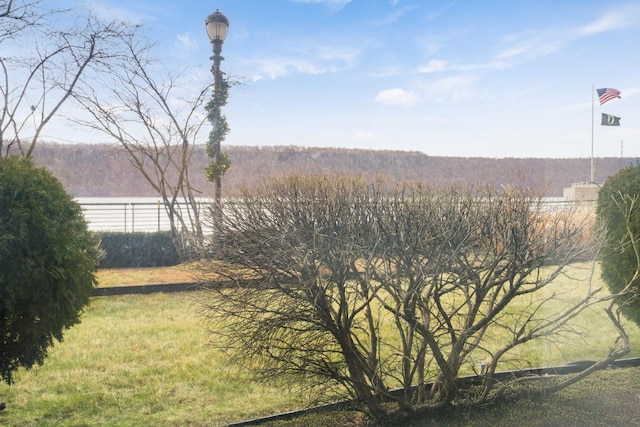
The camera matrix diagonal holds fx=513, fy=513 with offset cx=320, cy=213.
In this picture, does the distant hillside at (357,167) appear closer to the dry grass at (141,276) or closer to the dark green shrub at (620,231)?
the dark green shrub at (620,231)

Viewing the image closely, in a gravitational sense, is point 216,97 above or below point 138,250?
above

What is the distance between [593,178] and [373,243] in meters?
1.98

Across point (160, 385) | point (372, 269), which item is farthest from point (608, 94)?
point (160, 385)

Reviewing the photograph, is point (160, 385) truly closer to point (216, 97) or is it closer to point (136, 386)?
point (136, 386)

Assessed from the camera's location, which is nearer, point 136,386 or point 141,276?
point 136,386

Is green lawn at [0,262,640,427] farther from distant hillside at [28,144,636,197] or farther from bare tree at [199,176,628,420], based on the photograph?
distant hillside at [28,144,636,197]

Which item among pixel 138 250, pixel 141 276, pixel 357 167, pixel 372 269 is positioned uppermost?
pixel 357 167

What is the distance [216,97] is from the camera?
374cm

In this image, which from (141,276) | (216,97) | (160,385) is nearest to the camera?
(160,385)

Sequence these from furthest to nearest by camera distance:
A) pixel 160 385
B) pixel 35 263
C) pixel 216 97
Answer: pixel 216 97, pixel 160 385, pixel 35 263

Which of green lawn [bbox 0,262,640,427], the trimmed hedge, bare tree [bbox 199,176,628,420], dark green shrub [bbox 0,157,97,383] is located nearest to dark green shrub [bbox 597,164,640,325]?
green lawn [bbox 0,262,640,427]

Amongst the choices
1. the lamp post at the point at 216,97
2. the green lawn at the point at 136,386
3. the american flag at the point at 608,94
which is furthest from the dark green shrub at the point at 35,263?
the american flag at the point at 608,94

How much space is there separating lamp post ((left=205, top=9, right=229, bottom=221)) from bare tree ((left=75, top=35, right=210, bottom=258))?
35.6 inches

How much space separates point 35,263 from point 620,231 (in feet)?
9.61
